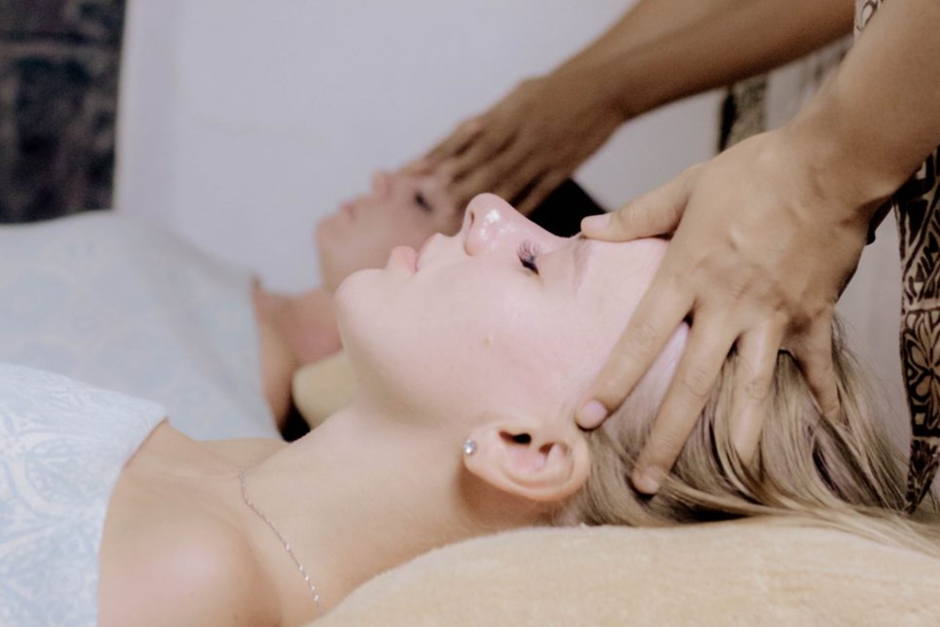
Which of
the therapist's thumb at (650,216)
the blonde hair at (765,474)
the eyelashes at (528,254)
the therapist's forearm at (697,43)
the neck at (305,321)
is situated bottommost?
the neck at (305,321)

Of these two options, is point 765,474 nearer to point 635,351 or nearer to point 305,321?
point 635,351

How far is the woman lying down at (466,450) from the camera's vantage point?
84 cm

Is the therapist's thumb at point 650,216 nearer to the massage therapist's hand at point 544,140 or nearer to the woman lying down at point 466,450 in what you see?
the woman lying down at point 466,450

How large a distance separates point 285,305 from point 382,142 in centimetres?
54

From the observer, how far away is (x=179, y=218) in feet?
7.33

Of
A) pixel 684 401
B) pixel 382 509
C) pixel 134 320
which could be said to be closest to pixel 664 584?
pixel 684 401

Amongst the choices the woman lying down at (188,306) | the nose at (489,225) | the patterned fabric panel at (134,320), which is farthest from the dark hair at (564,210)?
the nose at (489,225)

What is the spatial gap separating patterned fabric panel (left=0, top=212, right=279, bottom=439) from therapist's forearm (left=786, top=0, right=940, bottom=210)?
785 mm

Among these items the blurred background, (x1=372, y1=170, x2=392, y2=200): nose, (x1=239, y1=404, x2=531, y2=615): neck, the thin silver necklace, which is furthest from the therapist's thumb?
the blurred background

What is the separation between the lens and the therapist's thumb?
908 mm

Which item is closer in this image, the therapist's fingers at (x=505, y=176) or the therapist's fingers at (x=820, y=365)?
the therapist's fingers at (x=820, y=365)

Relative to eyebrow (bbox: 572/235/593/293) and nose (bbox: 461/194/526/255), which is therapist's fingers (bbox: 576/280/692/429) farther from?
nose (bbox: 461/194/526/255)

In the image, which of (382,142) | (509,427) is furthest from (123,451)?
(382,142)

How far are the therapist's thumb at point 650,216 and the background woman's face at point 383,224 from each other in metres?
0.87
